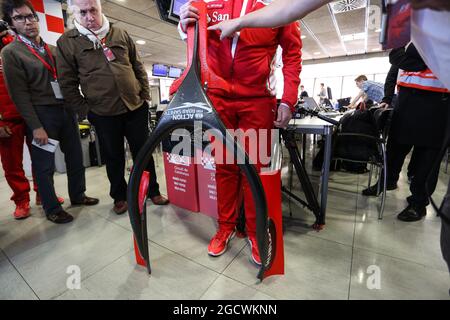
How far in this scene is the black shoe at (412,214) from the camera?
5.18ft

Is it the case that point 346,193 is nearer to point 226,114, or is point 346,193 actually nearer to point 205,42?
point 226,114

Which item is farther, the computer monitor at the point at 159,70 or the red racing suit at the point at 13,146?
the computer monitor at the point at 159,70

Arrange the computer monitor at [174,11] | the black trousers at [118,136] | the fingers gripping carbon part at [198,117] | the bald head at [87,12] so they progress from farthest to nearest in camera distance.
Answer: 1. the computer monitor at [174,11]
2. the black trousers at [118,136]
3. the bald head at [87,12]
4. the fingers gripping carbon part at [198,117]

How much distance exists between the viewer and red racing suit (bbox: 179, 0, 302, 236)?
999mm

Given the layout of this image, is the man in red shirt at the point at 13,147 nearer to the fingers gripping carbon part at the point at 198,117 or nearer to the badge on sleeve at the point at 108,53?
the badge on sleeve at the point at 108,53

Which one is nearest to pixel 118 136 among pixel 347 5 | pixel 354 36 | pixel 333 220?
pixel 333 220

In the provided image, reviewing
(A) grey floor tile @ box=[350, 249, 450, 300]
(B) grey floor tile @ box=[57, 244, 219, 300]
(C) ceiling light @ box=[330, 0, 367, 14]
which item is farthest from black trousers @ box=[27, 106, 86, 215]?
(C) ceiling light @ box=[330, 0, 367, 14]

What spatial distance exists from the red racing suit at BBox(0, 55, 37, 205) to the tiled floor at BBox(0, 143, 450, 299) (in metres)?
0.24

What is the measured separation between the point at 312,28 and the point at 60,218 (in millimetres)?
6854

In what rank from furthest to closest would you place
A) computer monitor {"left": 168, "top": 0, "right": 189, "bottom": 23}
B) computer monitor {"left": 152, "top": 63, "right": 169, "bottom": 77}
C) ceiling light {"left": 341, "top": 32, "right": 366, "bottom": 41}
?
computer monitor {"left": 152, "top": 63, "right": 169, "bottom": 77}, ceiling light {"left": 341, "top": 32, "right": 366, "bottom": 41}, computer monitor {"left": 168, "top": 0, "right": 189, "bottom": 23}

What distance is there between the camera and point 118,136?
1696 millimetres

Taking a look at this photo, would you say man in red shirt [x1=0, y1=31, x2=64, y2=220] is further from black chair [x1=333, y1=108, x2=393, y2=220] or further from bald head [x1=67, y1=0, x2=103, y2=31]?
black chair [x1=333, y1=108, x2=393, y2=220]

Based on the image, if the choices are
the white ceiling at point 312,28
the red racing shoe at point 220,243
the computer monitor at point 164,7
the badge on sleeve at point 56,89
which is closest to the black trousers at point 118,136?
the badge on sleeve at point 56,89

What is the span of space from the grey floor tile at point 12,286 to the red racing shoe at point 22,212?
0.62 meters
